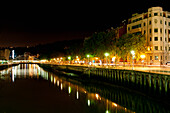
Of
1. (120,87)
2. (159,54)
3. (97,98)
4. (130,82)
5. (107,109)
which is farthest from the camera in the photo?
(159,54)

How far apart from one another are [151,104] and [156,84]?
9.50ft

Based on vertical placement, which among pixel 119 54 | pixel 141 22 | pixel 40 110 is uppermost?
pixel 141 22

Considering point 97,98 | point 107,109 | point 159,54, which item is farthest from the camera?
point 159,54

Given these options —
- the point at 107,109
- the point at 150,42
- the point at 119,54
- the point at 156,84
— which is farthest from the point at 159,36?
the point at 107,109

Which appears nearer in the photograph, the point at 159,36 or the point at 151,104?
the point at 151,104

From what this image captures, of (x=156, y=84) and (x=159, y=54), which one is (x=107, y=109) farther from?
(x=159, y=54)

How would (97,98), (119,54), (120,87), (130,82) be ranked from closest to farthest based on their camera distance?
(97,98)
(130,82)
(120,87)
(119,54)

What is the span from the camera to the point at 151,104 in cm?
2480

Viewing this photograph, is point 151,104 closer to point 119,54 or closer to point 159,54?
point 119,54

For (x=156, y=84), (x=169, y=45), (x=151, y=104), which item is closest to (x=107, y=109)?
(x=151, y=104)

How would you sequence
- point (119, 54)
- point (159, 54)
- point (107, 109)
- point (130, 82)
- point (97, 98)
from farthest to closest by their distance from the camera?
1. point (159, 54)
2. point (119, 54)
3. point (130, 82)
4. point (97, 98)
5. point (107, 109)

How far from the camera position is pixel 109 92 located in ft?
110

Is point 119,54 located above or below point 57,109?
above

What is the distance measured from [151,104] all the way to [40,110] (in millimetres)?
14330
